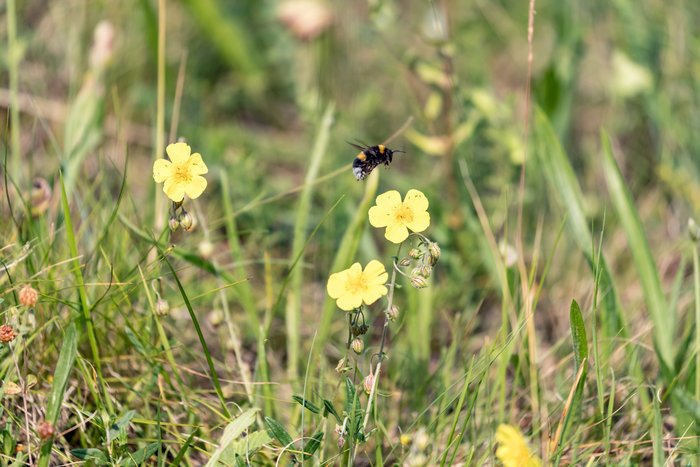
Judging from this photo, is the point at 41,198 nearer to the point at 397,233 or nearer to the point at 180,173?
the point at 180,173

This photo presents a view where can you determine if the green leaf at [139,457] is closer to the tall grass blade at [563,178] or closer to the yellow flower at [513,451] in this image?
the yellow flower at [513,451]

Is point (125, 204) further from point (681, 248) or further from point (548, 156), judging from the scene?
point (681, 248)

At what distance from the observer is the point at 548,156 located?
232 centimetres

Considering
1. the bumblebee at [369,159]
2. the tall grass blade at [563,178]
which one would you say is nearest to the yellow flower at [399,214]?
the bumblebee at [369,159]

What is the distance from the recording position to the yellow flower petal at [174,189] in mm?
1644

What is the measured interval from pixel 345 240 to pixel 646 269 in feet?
2.64

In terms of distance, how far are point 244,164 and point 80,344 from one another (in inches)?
38.4

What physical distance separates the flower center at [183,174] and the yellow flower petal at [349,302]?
42cm

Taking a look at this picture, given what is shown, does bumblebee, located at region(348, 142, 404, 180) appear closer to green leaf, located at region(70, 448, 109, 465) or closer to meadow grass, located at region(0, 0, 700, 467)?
meadow grass, located at region(0, 0, 700, 467)

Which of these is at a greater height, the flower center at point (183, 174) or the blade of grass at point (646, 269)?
the flower center at point (183, 174)

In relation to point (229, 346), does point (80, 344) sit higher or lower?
higher

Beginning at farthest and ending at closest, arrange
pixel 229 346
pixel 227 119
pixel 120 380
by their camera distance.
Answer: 1. pixel 227 119
2. pixel 229 346
3. pixel 120 380

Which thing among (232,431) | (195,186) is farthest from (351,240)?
(232,431)

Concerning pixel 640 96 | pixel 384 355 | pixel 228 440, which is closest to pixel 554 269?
pixel 640 96
